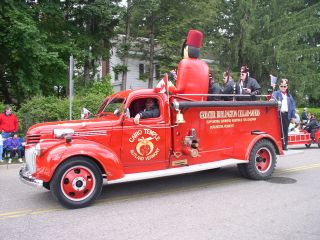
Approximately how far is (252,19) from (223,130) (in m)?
24.1

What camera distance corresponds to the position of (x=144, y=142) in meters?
7.35

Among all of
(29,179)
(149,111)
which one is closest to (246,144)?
(149,111)

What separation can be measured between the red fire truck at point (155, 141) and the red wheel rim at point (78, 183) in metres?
0.02

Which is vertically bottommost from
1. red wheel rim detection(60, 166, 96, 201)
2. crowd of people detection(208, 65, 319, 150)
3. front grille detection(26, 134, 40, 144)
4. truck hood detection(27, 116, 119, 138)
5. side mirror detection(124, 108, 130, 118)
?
red wheel rim detection(60, 166, 96, 201)

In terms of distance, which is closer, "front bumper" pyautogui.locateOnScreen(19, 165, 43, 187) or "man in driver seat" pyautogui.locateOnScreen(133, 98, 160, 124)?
"front bumper" pyautogui.locateOnScreen(19, 165, 43, 187)

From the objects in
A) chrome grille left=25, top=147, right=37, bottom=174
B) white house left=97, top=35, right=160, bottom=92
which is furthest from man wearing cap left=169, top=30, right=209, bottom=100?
white house left=97, top=35, right=160, bottom=92

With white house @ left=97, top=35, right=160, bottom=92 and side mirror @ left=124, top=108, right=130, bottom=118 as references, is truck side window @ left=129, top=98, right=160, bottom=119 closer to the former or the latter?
side mirror @ left=124, top=108, right=130, bottom=118

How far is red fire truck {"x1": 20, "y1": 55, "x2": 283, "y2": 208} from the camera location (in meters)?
6.57

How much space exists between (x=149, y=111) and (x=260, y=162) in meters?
3.00

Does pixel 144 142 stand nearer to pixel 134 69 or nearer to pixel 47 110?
pixel 47 110

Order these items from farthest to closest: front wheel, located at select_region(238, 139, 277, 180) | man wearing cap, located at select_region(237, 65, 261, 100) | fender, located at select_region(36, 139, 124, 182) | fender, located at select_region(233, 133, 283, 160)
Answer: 1. man wearing cap, located at select_region(237, 65, 261, 100)
2. front wheel, located at select_region(238, 139, 277, 180)
3. fender, located at select_region(233, 133, 283, 160)
4. fender, located at select_region(36, 139, 124, 182)

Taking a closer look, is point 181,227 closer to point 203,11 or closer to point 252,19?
point 203,11

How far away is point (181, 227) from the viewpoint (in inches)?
219

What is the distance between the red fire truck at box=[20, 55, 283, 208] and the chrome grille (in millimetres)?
17
